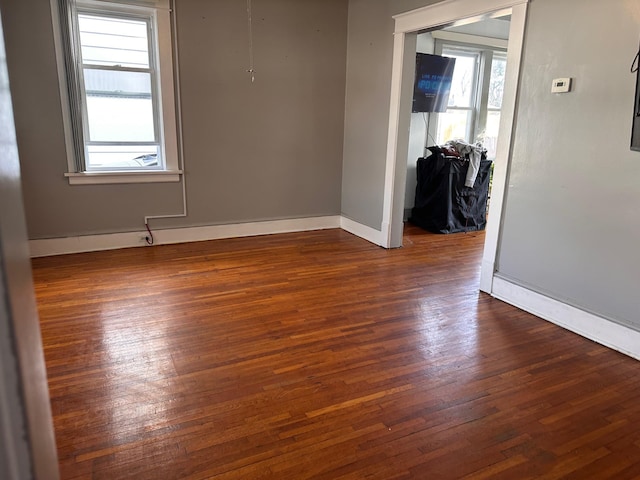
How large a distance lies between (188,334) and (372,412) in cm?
125

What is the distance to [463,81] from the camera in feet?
19.7

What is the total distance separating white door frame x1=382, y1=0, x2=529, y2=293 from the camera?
3.07m

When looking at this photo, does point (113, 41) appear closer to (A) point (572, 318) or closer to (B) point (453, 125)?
(B) point (453, 125)

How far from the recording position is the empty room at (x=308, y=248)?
180cm

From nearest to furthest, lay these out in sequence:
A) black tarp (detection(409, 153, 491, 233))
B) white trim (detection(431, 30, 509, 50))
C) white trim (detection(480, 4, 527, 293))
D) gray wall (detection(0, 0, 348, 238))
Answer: white trim (detection(480, 4, 527, 293)), gray wall (detection(0, 0, 348, 238)), black tarp (detection(409, 153, 491, 233)), white trim (detection(431, 30, 509, 50))

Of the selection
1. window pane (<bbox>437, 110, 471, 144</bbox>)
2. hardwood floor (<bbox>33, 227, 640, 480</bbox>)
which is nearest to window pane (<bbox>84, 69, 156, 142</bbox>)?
hardwood floor (<bbox>33, 227, 640, 480</bbox>)

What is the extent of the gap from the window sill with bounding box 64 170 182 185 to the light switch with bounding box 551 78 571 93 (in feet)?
10.9

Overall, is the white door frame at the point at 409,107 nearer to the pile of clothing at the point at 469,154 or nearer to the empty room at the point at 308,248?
the empty room at the point at 308,248

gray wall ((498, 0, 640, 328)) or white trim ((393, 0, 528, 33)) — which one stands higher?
white trim ((393, 0, 528, 33))

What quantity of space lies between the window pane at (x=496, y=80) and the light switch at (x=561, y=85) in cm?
362

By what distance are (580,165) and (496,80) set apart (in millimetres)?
3980

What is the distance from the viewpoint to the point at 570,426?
6.50 feet

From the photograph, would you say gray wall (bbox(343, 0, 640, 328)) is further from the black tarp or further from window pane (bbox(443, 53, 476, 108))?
window pane (bbox(443, 53, 476, 108))

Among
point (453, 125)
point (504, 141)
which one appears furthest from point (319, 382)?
point (453, 125)
